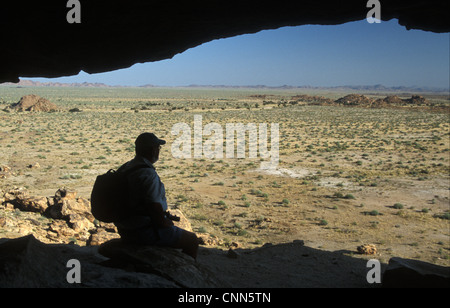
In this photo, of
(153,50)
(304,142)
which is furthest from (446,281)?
(304,142)

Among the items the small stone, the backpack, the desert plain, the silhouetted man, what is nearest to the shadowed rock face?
the silhouetted man

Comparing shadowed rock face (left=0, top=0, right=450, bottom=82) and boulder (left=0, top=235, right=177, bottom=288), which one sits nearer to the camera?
boulder (left=0, top=235, right=177, bottom=288)

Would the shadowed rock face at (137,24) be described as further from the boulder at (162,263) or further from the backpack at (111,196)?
the boulder at (162,263)

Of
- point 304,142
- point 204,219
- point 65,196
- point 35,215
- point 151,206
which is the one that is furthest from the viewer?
point 304,142

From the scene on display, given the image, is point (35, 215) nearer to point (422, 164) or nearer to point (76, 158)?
point (76, 158)

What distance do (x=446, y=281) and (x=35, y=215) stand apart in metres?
9.96

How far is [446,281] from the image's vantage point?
4953 millimetres

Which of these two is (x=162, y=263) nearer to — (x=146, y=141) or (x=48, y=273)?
(x=48, y=273)

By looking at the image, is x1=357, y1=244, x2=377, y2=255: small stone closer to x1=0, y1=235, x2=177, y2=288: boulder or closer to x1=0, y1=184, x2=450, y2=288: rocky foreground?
x1=0, y1=184, x2=450, y2=288: rocky foreground

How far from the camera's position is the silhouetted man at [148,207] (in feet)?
13.1

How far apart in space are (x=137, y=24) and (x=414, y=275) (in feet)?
19.2

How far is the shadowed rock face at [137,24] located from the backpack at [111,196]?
2.81 m

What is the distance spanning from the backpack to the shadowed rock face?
9.23ft

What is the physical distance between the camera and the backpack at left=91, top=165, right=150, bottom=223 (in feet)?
13.3
